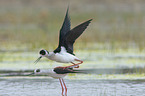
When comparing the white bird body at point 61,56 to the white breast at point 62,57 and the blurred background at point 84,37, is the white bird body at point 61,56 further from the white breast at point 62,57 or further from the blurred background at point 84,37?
the blurred background at point 84,37

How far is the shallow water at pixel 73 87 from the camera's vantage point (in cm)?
899

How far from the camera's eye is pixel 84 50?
17469 mm

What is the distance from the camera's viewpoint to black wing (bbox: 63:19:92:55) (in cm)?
923

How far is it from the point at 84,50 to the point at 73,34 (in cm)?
819

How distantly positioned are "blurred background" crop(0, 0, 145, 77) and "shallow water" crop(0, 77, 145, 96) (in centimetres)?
208

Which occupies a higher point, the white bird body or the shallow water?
the white bird body

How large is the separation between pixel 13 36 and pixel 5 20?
252 inches

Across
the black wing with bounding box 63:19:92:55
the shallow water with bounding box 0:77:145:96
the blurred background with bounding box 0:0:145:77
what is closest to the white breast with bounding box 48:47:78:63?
the black wing with bounding box 63:19:92:55

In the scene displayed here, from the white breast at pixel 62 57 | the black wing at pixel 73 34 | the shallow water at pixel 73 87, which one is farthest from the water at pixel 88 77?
the black wing at pixel 73 34

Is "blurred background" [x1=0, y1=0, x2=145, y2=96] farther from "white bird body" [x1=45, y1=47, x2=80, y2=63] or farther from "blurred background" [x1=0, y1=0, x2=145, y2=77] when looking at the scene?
"white bird body" [x1=45, y1=47, x2=80, y2=63]

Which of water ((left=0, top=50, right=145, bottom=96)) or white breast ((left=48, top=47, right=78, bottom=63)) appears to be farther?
water ((left=0, top=50, right=145, bottom=96))

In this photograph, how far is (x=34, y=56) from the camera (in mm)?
15898

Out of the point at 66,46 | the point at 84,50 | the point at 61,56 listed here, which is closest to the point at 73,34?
the point at 66,46

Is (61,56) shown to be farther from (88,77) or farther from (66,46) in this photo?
(88,77)
